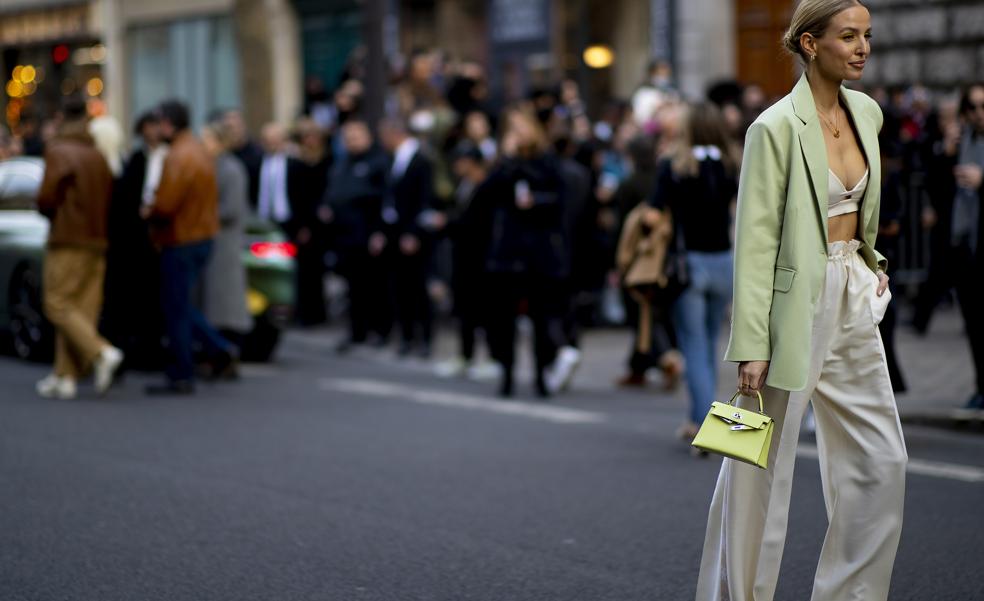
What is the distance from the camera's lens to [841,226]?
4.71 meters

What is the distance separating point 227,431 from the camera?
969 cm

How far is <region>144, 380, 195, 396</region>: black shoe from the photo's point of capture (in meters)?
11.4

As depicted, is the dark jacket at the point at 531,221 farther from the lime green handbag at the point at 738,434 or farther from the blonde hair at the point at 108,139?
the lime green handbag at the point at 738,434

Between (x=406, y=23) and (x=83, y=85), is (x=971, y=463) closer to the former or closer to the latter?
(x=406, y=23)

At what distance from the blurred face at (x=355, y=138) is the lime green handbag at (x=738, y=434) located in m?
10.7

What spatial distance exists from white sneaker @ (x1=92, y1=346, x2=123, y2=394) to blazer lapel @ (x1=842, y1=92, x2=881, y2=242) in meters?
7.26

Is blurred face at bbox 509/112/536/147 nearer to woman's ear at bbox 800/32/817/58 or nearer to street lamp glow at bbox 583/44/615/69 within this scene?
woman's ear at bbox 800/32/817/58

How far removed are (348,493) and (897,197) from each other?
3.49 meters

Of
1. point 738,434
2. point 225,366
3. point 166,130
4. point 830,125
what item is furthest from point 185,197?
point 738,434

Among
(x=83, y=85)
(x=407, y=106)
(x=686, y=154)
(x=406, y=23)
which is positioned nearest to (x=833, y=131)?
(x=686, y=154)

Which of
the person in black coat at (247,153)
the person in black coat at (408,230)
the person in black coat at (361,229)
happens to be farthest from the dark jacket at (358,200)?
the person in black coat at (247,153)

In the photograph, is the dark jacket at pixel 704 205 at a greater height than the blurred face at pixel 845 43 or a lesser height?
lesser

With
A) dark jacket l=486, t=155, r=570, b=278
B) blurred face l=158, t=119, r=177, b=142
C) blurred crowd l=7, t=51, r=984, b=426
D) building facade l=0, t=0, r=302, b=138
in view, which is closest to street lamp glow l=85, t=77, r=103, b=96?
building facade l=0, t=0, r=302, b=138

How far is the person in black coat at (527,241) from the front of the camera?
11273mm
